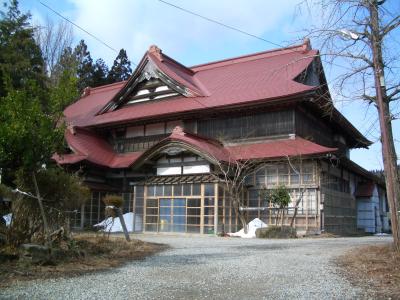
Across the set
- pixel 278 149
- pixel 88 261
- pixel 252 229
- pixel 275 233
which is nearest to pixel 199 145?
pixel 278 149

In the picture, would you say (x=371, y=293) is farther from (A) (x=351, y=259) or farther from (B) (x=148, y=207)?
(B) (x=148, y=207)

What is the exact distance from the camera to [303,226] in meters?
18.1

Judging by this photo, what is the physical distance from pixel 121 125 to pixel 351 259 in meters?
17.5

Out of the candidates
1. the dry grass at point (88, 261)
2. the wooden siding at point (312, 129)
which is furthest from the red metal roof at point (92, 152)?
the dry grass at point (88, 261)

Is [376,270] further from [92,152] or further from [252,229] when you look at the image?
[92,152]

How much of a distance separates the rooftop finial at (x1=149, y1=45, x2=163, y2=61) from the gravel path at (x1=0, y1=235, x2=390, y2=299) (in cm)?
1717

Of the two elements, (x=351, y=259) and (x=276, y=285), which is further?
(x=351, y=259)

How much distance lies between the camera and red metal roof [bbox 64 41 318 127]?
67.1 feet

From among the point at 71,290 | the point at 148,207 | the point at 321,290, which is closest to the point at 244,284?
the point at 321,290

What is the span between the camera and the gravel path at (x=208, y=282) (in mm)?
5777

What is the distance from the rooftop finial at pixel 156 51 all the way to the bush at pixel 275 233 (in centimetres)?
1253

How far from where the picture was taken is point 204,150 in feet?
59.7

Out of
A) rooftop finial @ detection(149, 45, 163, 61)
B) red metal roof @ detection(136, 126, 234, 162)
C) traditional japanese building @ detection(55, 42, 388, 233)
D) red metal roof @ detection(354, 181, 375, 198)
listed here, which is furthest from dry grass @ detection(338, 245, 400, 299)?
rooftop finial @ detection(149, 45, 163, 61)

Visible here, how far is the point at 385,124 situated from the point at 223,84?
1535 cm
